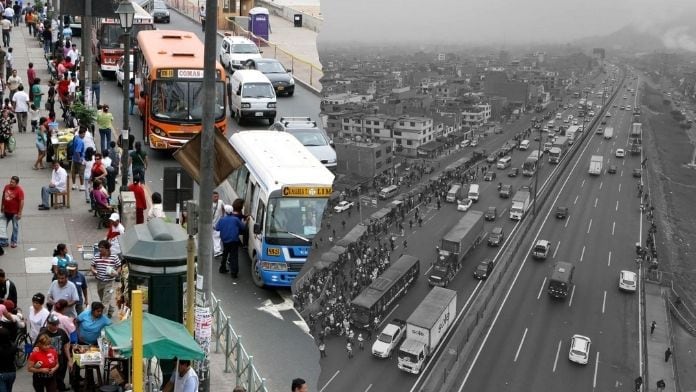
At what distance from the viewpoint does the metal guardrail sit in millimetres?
38062

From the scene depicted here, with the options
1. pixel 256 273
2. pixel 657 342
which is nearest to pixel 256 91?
pixel 256 273

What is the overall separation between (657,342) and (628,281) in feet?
1.11

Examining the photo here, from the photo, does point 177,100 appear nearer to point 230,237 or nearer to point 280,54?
point 230,237

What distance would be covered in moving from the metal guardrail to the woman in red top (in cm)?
2236

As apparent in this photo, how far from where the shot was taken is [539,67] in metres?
4.37

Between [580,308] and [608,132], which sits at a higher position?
[608,132]

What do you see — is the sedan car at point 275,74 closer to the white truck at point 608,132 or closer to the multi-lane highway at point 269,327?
the multi-lane highway at point 269,327

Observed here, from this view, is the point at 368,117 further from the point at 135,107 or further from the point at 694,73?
the point at 135,107

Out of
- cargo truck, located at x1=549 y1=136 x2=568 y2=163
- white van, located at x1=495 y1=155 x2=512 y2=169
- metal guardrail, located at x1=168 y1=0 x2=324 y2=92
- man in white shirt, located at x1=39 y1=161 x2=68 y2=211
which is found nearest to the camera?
cargo truck, located at x1=549 y1=136 x2=568 y2=163

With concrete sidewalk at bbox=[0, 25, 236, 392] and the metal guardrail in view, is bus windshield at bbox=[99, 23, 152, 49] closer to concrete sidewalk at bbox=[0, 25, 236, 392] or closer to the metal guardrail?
the metal guardrail

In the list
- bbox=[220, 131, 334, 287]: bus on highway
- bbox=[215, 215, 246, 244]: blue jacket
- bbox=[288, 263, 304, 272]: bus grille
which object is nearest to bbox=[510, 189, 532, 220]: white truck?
bbox=[220, 131, 334, 287]: bus on highway

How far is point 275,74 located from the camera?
33.3 meters

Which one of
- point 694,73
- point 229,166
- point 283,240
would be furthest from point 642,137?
point 283,240

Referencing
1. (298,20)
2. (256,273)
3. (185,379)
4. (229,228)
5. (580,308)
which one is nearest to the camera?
(580,308)
